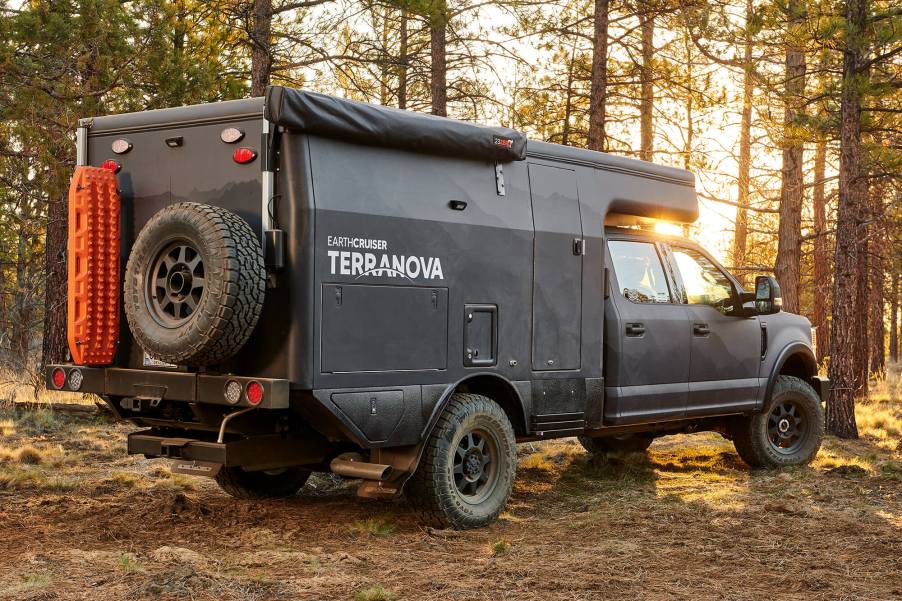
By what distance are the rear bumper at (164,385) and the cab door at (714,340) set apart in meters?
4.28

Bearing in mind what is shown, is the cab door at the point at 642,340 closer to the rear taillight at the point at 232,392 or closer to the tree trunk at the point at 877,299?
→ the rear taillight at the point at 232,392

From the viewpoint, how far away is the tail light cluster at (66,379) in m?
6.73

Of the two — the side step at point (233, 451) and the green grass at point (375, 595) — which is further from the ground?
the side step at point (233, 451)

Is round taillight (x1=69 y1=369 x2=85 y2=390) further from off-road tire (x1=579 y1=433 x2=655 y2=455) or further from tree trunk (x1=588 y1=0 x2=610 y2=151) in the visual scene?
tree trunk (x1=588 y1=0 x2=610 y2=151)

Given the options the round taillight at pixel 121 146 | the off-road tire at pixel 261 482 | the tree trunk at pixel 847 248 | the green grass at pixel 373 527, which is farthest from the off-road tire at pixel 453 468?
the tree trunk at pixel 847 248

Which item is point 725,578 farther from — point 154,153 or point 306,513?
point 154,153

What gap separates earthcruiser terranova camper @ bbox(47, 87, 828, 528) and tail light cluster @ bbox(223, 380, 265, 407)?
13mm

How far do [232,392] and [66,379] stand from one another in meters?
1.52

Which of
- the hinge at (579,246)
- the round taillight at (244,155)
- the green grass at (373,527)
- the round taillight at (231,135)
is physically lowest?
the green grass at (373,527)

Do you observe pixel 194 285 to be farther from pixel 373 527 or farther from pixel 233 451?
pixel 373 527

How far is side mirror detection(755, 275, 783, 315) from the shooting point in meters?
8.96

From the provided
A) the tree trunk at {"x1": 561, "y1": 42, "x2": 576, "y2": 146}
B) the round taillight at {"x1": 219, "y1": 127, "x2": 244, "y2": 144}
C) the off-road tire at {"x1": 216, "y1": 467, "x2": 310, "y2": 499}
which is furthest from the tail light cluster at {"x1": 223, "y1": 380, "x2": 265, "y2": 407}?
the tree trunk at {"x1": 561, "y1": 42, "x2": 576, "y2": 146}

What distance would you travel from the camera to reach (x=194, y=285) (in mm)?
5961

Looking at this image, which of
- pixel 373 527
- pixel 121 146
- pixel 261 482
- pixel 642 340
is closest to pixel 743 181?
pixel 642 340
